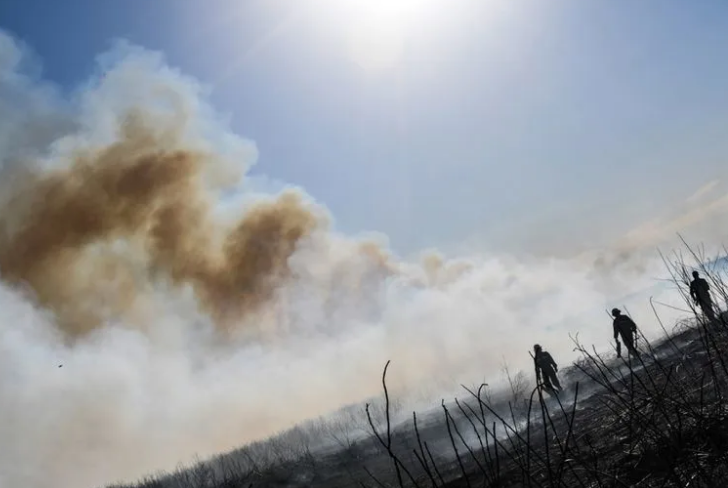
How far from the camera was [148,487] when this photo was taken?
28.2m

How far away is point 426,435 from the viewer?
2661 cm

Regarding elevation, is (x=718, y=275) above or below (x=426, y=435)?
above

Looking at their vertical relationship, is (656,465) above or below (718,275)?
below

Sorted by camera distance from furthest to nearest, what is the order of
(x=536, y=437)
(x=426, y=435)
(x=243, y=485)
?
(x=426, y=435) → (x=243, y=485) → (x=536, y=437)

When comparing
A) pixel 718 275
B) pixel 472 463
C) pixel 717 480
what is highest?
pixel 718 275

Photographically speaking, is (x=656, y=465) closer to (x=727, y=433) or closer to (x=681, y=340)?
(x=727, y=433)

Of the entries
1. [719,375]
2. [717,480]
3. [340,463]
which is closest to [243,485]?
[340,463]

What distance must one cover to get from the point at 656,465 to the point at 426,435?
2346 cm

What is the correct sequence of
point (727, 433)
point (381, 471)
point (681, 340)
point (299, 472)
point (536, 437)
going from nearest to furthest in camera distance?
point (727, 433), point (536, 437), point (681, 340), point (381, 471), point (299, 472)

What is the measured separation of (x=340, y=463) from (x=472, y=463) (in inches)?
473

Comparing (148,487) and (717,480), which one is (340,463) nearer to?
(148,487)

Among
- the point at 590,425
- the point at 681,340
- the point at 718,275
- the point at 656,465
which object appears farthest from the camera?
the point at 681,340

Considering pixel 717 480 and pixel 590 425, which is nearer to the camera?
pixel 717 480

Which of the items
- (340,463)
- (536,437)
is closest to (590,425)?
(536,437)
